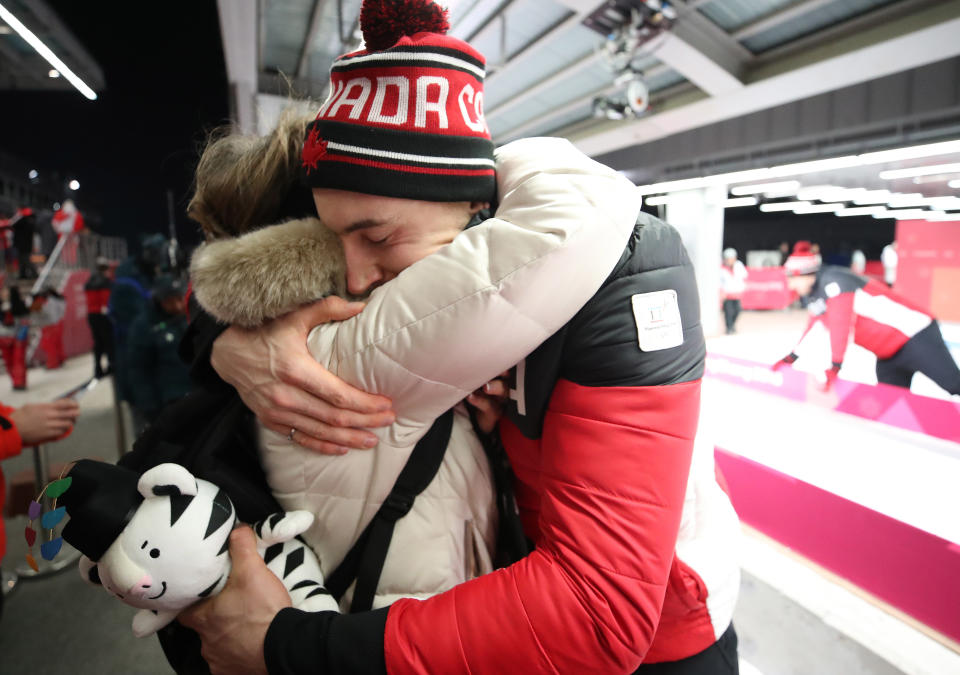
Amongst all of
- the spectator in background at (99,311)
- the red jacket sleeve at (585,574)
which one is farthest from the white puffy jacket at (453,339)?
the spectator in background at (99,311)

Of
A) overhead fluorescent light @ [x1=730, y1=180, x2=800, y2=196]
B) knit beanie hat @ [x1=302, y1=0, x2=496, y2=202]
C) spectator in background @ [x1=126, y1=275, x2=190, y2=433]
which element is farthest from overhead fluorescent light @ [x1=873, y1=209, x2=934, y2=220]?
spectator in background @ [x1=126, y1=275, x2=190, y2=433]

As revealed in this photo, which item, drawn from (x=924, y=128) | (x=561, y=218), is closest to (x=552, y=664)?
(x=561, y=218)

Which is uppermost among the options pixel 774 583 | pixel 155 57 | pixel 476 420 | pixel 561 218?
pixel 155 57

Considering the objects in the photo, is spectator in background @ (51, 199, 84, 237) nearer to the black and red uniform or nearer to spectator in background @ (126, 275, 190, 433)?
spectator in background @ (126, 275, 190, 433)

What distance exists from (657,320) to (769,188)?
169 inches

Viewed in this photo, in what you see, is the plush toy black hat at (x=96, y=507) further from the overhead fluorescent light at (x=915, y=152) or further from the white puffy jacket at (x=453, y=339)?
the overhead fluorescent light at (x=915, y=152)

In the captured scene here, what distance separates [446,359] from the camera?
0.64 metres

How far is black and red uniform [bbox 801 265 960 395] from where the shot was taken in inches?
88.5

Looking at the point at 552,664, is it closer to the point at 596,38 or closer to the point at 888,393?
the point at 888,393

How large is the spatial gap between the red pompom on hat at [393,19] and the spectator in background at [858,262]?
9.67ft

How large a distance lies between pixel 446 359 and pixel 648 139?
675 cm

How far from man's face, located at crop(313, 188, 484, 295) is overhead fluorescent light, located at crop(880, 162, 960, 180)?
250cm

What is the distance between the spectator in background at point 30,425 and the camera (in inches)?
60.7

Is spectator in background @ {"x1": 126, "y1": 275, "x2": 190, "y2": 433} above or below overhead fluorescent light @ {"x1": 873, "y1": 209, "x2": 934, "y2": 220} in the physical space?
below
